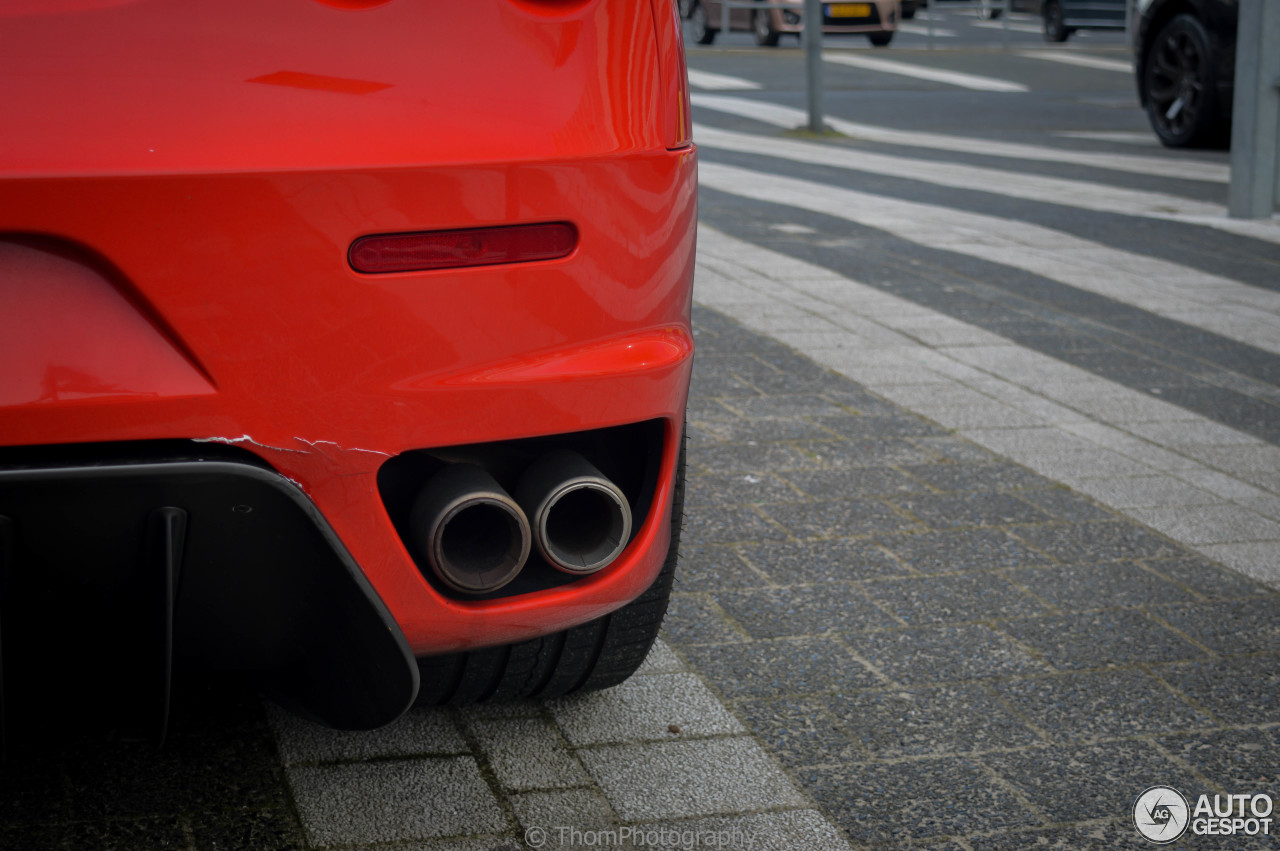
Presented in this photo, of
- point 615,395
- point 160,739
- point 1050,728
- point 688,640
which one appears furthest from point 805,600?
point 160,739

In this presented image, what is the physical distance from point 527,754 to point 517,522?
2.08 ft

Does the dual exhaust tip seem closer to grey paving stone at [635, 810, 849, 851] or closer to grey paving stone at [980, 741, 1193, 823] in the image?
grey paving stone at [635, 810, 849, 851]

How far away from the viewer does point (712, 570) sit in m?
3.05

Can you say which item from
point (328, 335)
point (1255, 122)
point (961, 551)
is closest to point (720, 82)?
point (1255, 122)

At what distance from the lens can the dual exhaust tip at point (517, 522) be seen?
1694 mm

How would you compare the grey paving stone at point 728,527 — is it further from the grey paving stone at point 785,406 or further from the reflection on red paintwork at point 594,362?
the reflection on red paintwork at point 594,362

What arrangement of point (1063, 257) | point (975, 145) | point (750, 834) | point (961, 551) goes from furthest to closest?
point (975, 145)
point (1063, 257)
point (961, 551)
point (750, 834)

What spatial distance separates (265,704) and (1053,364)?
11.3 feet

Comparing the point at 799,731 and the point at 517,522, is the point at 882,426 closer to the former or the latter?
the point at 799,731

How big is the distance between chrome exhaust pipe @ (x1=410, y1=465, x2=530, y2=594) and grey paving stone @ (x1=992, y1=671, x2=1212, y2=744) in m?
1.12

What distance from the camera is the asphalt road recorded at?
6.73 feet

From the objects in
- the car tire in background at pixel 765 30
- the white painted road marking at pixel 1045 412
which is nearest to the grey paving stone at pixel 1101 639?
the white painted road marking at pixel 1045 412

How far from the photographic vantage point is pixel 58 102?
4.81ft

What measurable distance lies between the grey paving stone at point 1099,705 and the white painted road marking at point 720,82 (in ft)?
47.8
